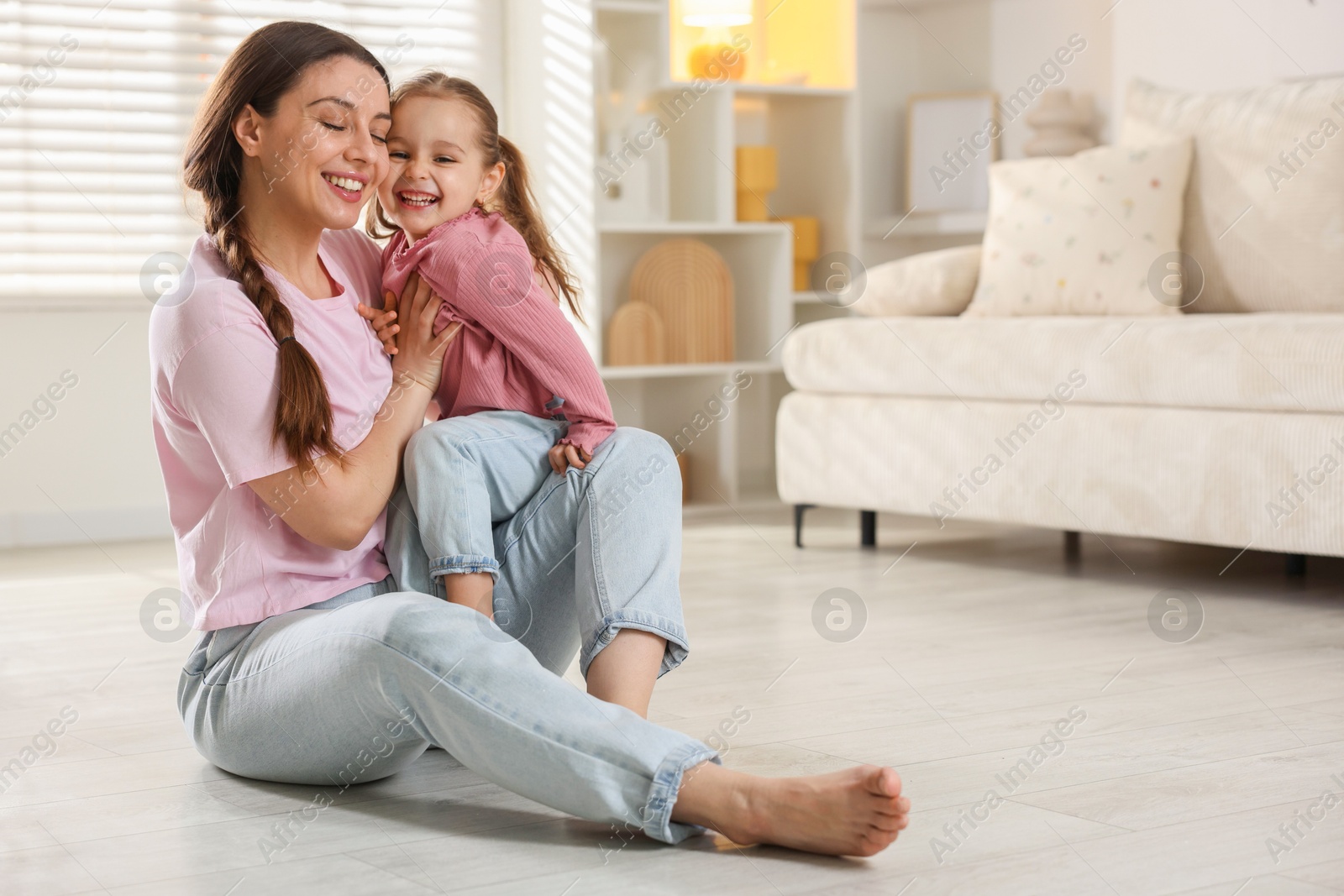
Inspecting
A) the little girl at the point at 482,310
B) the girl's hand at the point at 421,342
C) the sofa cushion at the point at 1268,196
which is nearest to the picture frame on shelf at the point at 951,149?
the sofa cushion at the point at 1268,196

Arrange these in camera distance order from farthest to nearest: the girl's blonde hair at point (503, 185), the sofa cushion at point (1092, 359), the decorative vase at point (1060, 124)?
the decorative vase at point (1060, 124) → the sofa cushion at point (1092, 359) → the girl's blonde hair at point (503, 185)

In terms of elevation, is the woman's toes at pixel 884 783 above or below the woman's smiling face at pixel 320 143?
below

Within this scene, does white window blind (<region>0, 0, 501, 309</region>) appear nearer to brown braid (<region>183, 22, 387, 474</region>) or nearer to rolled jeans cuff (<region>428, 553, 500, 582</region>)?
brown braid (<region>183, 22, 387, 474</region>)

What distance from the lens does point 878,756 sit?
1.56 meters

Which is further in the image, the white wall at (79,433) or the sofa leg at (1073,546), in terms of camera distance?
the white wall at (79,433)

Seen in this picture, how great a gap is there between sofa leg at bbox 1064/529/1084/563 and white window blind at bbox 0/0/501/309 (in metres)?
2.22

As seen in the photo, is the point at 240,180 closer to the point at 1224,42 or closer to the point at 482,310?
the point at 482,310

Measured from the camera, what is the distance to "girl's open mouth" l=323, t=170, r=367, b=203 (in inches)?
56.4

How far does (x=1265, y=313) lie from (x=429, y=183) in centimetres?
195

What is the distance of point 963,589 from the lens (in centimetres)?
266

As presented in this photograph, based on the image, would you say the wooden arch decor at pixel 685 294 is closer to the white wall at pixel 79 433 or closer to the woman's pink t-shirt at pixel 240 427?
the white wall at pixel 79 433

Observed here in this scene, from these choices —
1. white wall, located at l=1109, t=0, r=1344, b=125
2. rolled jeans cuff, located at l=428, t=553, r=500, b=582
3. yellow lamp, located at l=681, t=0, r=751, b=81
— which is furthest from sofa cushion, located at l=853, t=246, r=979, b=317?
rolled jeans cuff, located at l=428, t=553, r=500, b=582

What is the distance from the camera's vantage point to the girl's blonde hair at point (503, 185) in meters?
1.64

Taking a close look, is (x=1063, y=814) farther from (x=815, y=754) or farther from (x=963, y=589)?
(x=963, y=589)
